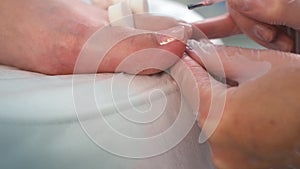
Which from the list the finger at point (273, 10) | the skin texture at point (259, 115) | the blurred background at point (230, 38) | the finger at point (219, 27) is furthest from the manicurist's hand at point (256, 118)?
the blurred background at point (230, 38)

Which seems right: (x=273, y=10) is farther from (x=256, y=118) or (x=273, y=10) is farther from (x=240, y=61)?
(x=256, y=118)

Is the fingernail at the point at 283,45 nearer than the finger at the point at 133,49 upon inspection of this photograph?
No

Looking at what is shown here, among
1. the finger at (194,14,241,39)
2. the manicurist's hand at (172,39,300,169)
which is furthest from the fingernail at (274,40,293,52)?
the manicurist's hand at (172,39,300,169)

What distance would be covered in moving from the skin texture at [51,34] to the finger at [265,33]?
5.6 inches

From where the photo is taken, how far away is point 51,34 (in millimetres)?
597

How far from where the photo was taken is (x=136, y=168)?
17.9 inches

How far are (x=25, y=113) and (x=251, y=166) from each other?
0.24m

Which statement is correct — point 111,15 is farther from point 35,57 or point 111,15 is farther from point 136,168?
point 136,168

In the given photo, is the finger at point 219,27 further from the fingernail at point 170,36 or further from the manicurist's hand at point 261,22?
the fingernail at point 170,36

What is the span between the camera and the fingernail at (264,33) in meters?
0.64

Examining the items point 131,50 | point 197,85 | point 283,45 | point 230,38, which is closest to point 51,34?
point 131,50

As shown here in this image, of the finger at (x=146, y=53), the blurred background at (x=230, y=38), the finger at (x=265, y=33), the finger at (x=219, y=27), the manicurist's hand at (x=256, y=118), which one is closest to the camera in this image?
the manicurist's hand at (x=256, y=118)

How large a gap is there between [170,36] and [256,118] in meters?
0.18

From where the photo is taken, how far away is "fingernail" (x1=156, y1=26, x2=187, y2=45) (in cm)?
51
